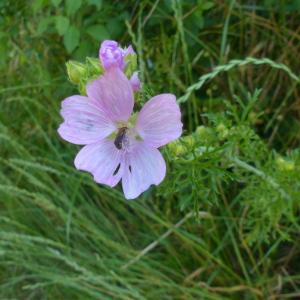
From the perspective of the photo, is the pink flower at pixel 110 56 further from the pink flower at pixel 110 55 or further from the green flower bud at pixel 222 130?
the green flower bud at pixel 222 130

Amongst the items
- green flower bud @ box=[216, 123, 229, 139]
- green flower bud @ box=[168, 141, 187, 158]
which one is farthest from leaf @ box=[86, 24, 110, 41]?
green flower bud @ box=[168, 141, 187, 158]

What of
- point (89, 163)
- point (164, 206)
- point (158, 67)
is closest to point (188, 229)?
point (164, 206)

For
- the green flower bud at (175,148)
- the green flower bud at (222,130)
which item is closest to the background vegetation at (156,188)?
the green flower bud at (222,130)

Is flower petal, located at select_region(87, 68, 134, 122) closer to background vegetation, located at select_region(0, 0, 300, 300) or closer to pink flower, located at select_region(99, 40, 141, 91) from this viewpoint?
pink flower, located at select_region(99, 40, 141, 91)

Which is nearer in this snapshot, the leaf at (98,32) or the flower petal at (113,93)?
the flower petal at (113,93)

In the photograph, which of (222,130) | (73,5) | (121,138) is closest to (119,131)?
(121,138)

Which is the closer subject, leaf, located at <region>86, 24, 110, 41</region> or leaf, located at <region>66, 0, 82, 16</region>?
leaf, located at <region>66, 0, 82, 16</region>

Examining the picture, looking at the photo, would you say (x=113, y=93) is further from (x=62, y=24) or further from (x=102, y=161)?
(x=62, y=24)
